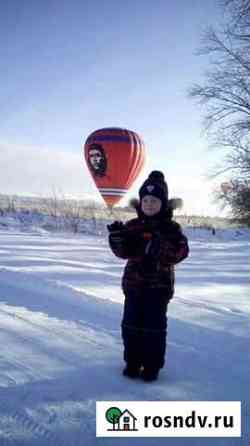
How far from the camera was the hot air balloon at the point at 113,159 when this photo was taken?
9.84 metres

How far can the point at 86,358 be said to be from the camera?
2.62m

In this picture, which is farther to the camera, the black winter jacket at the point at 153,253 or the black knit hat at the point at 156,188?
the black knit hat at the point at 156,188

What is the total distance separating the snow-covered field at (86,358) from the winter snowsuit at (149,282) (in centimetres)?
20

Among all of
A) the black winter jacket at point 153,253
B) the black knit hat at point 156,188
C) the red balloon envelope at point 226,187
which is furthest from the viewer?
the red balloon envelope at point 226,187

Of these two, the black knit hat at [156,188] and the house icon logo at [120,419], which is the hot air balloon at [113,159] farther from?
the house icon logo at [120,419]

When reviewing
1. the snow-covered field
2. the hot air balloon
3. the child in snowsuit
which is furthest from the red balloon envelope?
the child in snowsuit

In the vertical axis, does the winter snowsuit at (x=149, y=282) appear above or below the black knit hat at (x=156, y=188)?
below

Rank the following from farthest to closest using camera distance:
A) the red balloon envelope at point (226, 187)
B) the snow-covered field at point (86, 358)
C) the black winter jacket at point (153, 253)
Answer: the red balloon envelope at point (226, 187)
the black winter jacket at point (153, 253)
the snow-covered field at point (86, 358)

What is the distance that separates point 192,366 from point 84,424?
104cm

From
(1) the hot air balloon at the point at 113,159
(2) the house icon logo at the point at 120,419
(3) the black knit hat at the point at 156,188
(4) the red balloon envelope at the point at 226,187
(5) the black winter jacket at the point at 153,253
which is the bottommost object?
(2) the house icon logo at the point at 120,419

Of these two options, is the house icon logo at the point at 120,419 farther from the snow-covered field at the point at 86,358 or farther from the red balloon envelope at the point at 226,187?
the red balloon envelope at the point at 226,187

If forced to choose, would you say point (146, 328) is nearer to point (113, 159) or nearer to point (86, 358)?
point (86, 358)

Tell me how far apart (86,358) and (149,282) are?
28.8 inches

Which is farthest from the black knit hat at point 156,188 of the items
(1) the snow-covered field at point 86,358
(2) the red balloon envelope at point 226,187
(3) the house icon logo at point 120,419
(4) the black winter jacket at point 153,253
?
(2) the red balloon envelope at point 226,187
